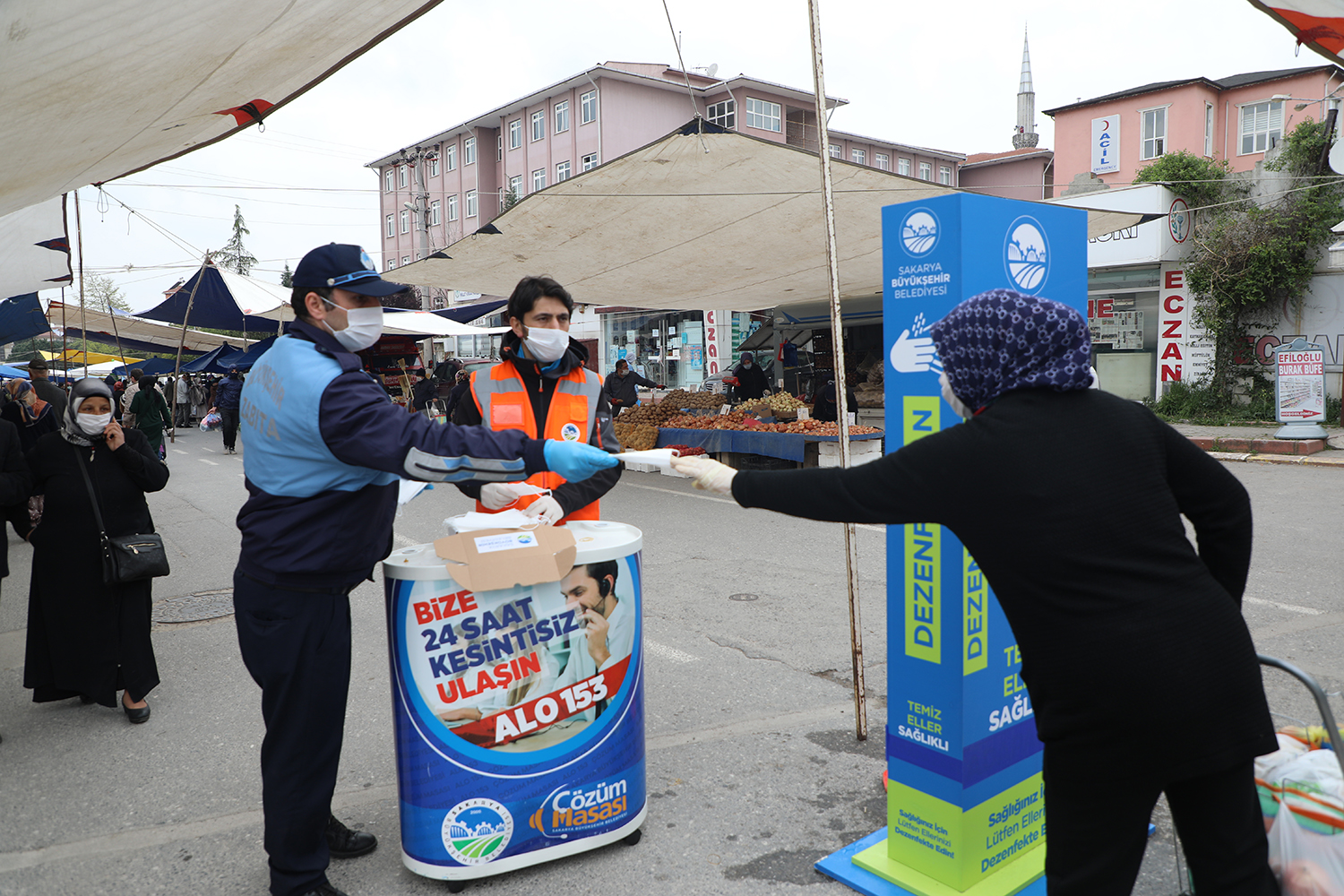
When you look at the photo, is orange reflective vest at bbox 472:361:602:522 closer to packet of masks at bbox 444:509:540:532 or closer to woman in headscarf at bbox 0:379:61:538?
packet of masks at bbox 444:509:540:532

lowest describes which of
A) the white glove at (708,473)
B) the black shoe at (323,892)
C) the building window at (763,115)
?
the black shoe at (323,892)

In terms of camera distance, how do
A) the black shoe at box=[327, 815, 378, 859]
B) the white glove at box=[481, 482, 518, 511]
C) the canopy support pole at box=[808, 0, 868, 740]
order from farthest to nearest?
the canopy support pole at box=[808, 0, 868, 740] → the black shoe at box=[327, 815, 378, 859] → the white glove at box=[481, 482, 518, 511]

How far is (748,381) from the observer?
1628 centimetres

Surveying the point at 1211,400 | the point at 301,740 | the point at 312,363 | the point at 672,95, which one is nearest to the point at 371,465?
the point at 312,363

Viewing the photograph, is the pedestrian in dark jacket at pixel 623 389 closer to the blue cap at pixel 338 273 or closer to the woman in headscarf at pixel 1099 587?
the blue cap at pixel 338 273

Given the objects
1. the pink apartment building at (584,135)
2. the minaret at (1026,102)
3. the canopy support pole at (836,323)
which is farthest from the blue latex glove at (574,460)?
the minaret at (1026,102)

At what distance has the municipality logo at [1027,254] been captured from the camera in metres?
2.68

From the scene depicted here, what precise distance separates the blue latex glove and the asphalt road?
133 centimetres

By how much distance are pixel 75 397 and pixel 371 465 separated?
2.87m

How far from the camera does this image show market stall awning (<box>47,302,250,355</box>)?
20156 millimetres

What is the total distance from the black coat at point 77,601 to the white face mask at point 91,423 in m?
0.13

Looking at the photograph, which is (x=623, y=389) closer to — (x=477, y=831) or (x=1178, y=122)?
(x=477, y=831)

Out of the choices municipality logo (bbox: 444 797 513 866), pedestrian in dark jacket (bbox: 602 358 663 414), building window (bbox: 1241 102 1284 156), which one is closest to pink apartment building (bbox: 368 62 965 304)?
building window (bbox: 1241 102 1284 156)

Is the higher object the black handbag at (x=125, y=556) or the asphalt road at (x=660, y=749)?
the black handbag at (x=125, y=556)
